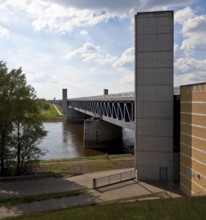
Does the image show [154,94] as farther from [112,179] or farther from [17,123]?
[17,123]

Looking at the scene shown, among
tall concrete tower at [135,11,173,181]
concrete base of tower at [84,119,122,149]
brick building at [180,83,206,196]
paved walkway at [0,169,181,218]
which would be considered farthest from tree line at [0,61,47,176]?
concrete base of tower at [84,119,122,149]

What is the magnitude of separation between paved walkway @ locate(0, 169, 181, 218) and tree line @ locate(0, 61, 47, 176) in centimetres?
269

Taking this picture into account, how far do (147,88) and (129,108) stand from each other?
15379mm

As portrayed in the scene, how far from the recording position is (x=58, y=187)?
24.1 metres

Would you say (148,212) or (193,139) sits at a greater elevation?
(193,139)

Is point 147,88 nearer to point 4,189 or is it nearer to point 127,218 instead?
point 4,189

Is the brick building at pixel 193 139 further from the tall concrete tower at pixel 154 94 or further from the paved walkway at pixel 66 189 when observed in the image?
the tall concrete tower at pixel 154 94

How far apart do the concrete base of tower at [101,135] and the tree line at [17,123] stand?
103 feet

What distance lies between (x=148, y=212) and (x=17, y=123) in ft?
52.6

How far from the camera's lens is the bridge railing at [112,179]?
23844mm

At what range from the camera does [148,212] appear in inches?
577

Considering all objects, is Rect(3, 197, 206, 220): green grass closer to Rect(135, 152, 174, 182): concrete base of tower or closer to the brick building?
the brick building

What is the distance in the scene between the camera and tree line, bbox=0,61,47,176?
26.7 meters

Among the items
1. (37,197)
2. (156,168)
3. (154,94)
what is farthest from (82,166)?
(37,197)
